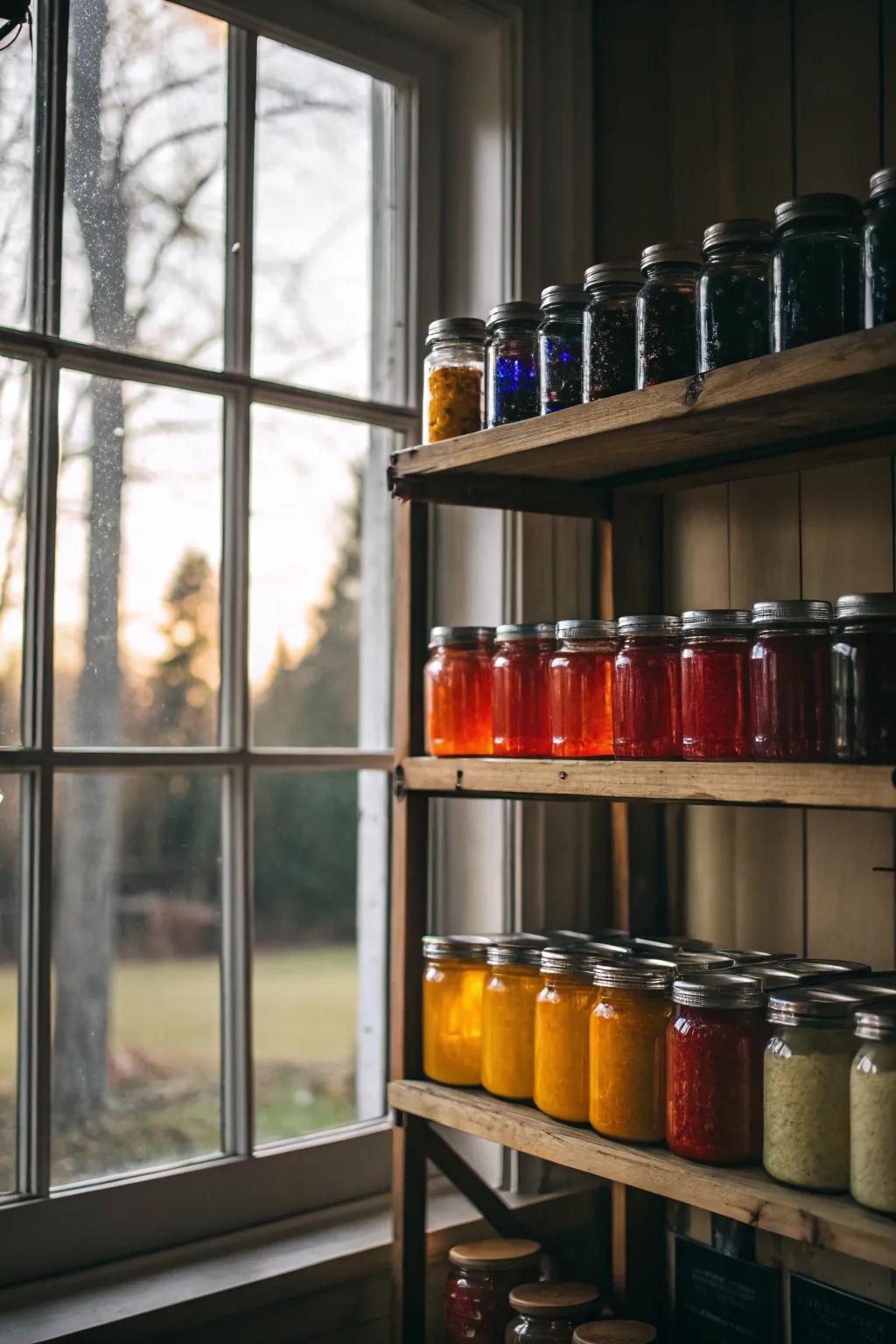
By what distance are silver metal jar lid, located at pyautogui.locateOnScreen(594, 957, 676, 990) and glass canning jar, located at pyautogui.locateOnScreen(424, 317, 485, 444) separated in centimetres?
65

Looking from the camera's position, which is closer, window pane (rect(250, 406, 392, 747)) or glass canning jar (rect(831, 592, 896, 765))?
glass canning jar (rect(831, 592, 896, 765))

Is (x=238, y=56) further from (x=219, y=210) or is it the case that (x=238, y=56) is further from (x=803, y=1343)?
(x=803, y=1343)

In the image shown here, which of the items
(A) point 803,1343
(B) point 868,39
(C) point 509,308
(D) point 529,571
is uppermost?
(B) point 868,39

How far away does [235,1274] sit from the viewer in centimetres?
154

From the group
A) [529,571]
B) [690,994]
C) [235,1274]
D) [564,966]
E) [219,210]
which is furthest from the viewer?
[529,571]

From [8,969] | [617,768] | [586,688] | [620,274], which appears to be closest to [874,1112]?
[617,768]

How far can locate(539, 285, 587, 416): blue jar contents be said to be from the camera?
141 cm

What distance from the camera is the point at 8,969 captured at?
1514 mm

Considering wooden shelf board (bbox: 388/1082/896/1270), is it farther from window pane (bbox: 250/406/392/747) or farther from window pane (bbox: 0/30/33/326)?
window pane (bbox: 0/30/33/326)

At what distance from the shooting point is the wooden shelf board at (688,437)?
1.12m

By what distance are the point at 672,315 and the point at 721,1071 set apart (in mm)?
738

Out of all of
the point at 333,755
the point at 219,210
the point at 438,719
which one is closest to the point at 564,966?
the point at 438,719

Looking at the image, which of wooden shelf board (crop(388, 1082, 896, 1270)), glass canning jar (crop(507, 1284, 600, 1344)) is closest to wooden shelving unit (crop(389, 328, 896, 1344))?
wooden shelf board (crop(388, 1082, 896, 1270))

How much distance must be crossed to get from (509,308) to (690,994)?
30.9 inches
